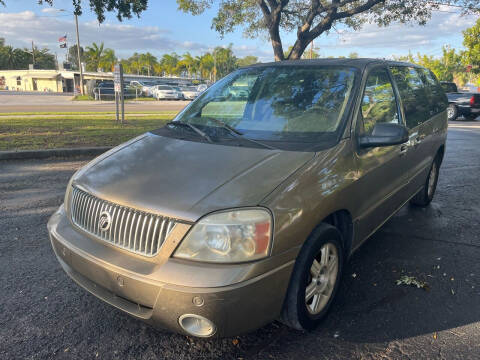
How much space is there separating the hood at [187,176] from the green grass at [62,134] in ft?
20.3

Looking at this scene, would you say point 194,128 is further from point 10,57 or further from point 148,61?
point 10,57

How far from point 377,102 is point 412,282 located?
1.52 m

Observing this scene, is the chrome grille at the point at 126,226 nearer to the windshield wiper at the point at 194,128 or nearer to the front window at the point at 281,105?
the windshield wiper at the point at 194,128

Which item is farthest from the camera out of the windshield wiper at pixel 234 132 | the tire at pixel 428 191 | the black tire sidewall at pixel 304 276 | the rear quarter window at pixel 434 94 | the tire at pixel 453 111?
the tire at pixel 453 111

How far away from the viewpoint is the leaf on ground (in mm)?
3080

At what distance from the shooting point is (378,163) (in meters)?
3.04

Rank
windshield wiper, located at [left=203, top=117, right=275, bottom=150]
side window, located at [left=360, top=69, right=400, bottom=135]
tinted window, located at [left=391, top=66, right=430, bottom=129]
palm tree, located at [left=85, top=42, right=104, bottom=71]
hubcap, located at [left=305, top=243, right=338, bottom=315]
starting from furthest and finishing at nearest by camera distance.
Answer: palm tree, located at [left=85, top=42, right=104, bottom=71] < tinted window, located at [left=391, top=66, right=430, bottom=129] < side window, located at [left=360, top=69, right=400, bottom=135] < windshield wiper, located at [left=203, top=117, right=275, bottom=150] < hubcap, located at [left=305, top=243, right=338, bottom=315]

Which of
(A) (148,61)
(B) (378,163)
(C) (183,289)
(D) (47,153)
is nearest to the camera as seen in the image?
(C) (183,289)

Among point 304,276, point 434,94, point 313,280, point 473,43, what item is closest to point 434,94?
point 434,94

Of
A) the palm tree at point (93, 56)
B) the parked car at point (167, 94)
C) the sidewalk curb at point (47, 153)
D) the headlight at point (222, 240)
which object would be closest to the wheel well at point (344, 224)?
the headlight at point (222, 240)

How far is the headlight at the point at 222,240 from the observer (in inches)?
77.0

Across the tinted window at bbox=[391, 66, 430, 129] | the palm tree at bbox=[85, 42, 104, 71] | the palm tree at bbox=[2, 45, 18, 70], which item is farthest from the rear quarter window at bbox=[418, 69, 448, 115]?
the palm tree at bbox=[2, 45, 18, 70]

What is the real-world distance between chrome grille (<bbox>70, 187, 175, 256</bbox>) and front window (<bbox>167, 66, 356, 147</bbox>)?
3.30 feet

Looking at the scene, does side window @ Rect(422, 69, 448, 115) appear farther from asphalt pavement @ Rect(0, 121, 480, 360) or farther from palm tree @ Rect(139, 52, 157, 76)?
palm tree @ Rect(139, 52, 157, 76)
